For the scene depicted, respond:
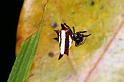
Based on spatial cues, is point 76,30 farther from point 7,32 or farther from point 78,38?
point 7,32

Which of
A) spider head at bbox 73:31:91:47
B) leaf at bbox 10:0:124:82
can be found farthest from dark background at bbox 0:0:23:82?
spider head at bbox 73:31:91:47

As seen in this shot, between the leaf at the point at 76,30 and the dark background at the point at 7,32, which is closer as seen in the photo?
the leaf at the point at 76,30

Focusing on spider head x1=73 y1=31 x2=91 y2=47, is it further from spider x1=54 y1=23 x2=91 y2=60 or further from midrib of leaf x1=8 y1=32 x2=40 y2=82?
midrib of leaf x1=8 y1=32 x2=40 y2=82

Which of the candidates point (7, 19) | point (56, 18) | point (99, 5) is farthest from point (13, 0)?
point (99, 5)

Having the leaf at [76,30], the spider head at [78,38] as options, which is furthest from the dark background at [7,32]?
the spider head at [78,38]

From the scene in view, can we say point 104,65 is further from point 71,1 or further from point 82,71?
point 71,1

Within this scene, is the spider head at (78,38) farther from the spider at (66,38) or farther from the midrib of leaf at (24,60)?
the midrib of leaf at (24,60)
